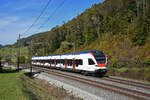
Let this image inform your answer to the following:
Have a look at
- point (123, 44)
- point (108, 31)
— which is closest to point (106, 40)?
point (108, 31)

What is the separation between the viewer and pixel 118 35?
55219 millimetres

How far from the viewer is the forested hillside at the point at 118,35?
117 feet

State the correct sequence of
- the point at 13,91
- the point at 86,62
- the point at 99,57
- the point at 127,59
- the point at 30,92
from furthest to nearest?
the point at 127,59, the point at 86,62, the point at 99,57, the point at 30,92, the point at 13,91

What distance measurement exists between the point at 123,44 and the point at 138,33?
6.70m

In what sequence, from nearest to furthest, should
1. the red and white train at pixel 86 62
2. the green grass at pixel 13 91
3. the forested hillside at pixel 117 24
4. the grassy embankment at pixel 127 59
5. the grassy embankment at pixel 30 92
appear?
the green grass at pixel 13 91 < the grassy embankment at pixel 30 92 < the red and white train at pixel 86 62 < the grassy embankment at pixel 127 59 < the forested hillside at pixel 117 24

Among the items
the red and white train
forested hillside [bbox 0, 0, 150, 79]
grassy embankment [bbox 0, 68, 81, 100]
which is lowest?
grassy embankment [bbox 0, 68, 81, 100]

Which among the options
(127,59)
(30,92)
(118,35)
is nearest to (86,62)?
(30,92)

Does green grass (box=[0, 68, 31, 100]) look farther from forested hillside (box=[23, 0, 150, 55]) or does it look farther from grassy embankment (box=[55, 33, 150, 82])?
forested hillside (box=[23, 0, 150, 55])

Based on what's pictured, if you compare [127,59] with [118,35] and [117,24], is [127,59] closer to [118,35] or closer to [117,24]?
[118,35]

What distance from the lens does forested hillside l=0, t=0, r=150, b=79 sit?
35812mm

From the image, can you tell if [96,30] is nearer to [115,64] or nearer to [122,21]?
[122,21]

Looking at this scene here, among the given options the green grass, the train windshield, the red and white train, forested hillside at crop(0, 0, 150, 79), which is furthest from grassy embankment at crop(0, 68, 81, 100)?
forested hillside at crop(0, 0, 150, 79)

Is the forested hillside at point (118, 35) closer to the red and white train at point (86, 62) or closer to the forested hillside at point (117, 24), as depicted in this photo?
the forested hillside at point (117, 24)

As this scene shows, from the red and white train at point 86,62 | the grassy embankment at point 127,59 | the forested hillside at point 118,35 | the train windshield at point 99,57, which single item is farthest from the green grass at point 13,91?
the forested hillside at point 118,35
